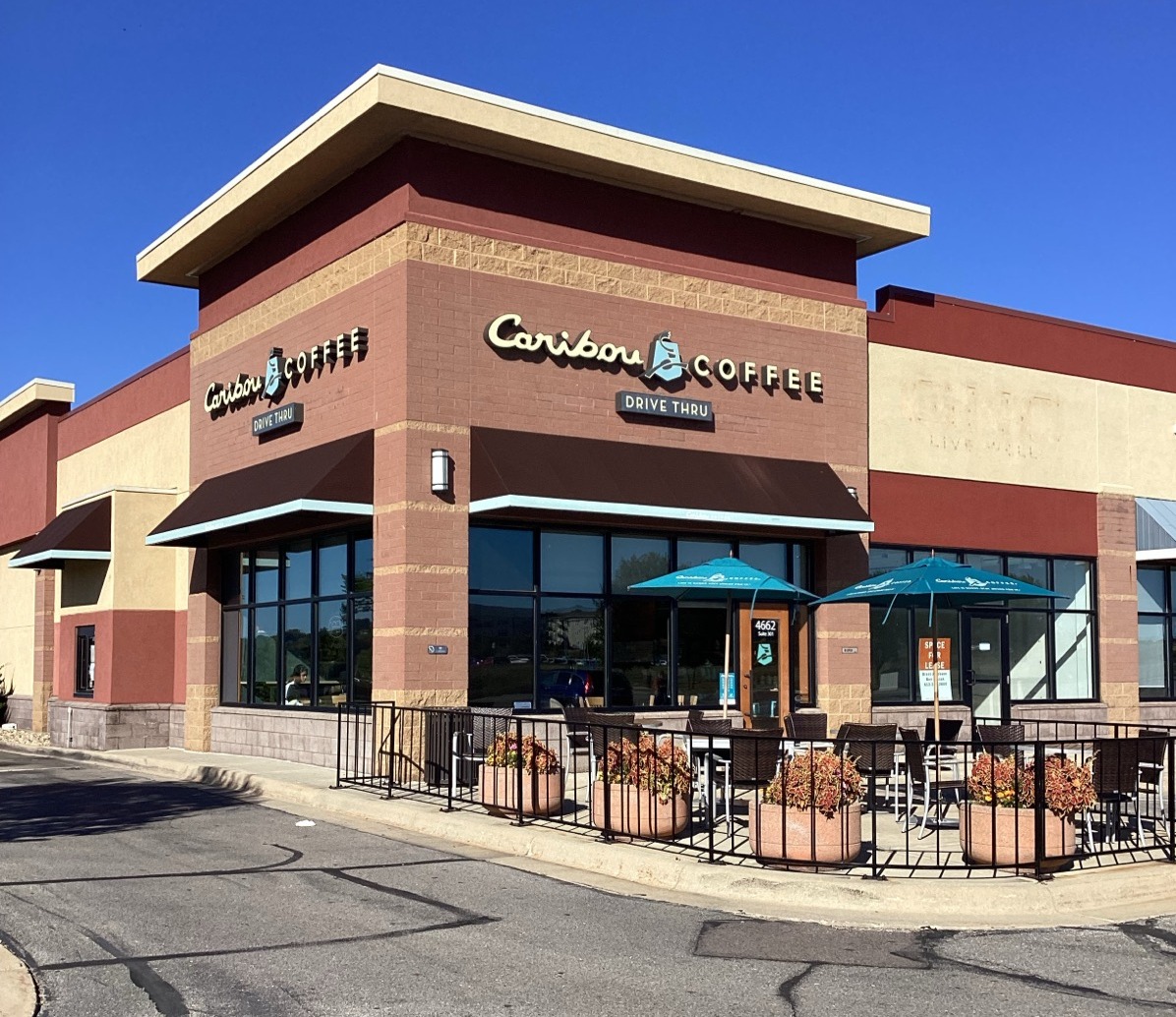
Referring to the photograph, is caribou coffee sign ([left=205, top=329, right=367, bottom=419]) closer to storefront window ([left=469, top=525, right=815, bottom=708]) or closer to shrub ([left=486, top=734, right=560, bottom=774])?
storefront window ([left=469, top=525, right=815, bottom=708])

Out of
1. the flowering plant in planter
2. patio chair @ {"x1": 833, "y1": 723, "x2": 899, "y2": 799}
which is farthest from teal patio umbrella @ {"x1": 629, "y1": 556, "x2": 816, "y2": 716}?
the flowering plant in planter

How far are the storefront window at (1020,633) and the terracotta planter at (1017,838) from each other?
1195 cm

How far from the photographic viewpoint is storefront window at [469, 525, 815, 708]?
1966cm

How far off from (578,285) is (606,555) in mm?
4104

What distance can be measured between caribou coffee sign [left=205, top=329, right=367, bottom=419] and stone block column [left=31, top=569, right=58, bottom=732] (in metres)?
11.3

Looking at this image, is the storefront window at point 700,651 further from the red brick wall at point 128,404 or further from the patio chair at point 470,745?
the red brick wall at point 128,404

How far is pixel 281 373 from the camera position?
72.0 feet

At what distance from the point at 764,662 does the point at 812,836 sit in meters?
10.9

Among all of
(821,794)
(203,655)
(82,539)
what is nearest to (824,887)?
(821,794)

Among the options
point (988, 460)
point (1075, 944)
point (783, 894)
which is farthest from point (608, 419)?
point (1075, 944)

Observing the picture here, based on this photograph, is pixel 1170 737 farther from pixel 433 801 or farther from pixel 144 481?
pixel 144 481

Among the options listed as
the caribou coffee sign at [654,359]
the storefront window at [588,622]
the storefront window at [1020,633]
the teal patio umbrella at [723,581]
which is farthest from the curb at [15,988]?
the storefront window at [1020,633]

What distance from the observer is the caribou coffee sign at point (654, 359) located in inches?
779

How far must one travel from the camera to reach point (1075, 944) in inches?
377
